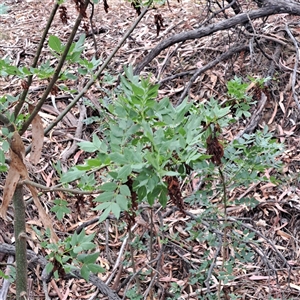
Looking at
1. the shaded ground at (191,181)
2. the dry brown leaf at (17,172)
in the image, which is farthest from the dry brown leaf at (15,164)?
the shaded ground at (191,181)

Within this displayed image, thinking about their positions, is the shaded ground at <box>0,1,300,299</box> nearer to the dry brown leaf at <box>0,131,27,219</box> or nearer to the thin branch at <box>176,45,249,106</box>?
the thin branch at <box>176,45,249,106</box>

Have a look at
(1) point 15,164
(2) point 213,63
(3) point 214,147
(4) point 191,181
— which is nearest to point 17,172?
(1) point 15,164

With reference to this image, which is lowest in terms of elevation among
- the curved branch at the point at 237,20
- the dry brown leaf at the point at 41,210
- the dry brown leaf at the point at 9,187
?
the curved branch at the point at 237,20

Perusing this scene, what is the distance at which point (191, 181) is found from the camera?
99.4 inches

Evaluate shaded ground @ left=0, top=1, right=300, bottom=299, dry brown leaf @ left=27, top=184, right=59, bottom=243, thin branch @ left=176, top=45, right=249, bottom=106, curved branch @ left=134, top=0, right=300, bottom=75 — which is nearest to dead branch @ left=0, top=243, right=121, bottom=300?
shaded ground @ left=0, top=1, right=300, bottom=299

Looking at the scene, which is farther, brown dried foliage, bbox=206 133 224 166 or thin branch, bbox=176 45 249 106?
thin branch, bbox=176 45 249 106

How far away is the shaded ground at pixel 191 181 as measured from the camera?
212 centimetres

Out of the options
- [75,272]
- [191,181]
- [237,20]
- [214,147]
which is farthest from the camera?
[237,20]

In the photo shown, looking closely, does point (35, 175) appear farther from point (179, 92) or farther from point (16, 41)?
point (16, 41)

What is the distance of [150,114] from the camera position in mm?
987

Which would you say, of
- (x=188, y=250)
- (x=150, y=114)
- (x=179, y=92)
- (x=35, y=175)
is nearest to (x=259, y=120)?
(x=179, y=92)

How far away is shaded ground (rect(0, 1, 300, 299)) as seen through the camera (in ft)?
6.97

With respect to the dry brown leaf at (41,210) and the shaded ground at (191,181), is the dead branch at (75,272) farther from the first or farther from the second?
the dry brown leaf at (41,210)

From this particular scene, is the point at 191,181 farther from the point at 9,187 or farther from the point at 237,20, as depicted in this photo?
the point at 9,187
